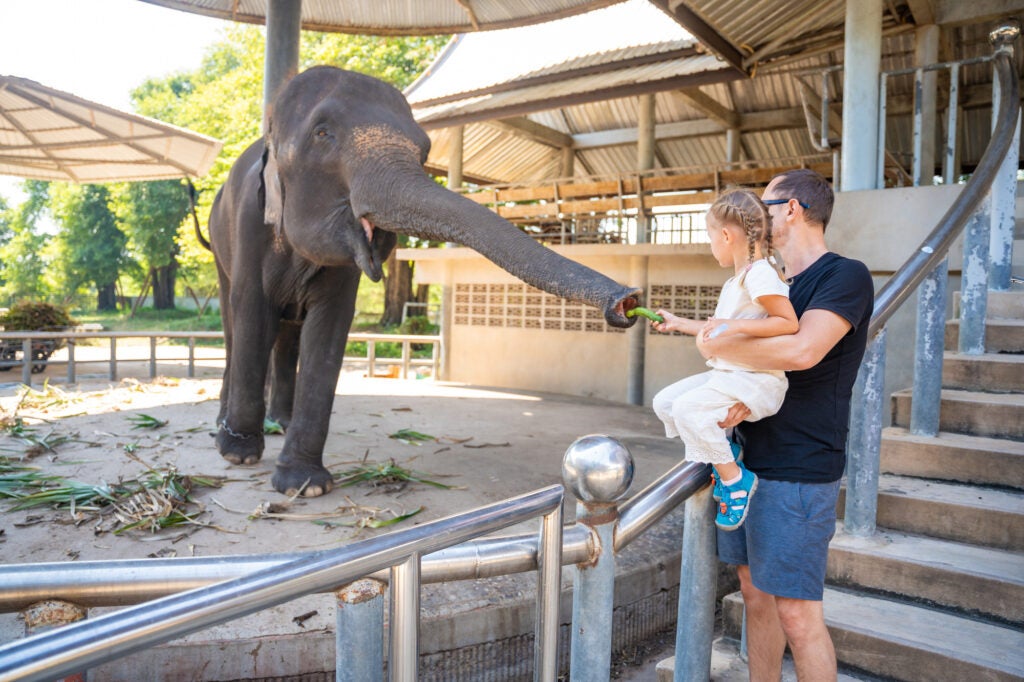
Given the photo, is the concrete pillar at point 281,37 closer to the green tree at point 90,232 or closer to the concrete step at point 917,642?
the concrete step at point 917,642

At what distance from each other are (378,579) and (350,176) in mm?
3039

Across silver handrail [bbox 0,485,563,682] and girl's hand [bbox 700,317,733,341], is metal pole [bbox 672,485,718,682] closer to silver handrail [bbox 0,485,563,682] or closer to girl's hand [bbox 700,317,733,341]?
girl's hand [bbox 700,317,733,341]

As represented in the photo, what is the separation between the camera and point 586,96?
404 inches

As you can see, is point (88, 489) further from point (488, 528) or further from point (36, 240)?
point (36, 240)

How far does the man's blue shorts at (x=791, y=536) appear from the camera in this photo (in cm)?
203

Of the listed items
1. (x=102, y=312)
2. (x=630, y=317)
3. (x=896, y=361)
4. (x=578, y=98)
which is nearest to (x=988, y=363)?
(x=896, y=361)

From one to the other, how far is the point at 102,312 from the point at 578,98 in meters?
45.8

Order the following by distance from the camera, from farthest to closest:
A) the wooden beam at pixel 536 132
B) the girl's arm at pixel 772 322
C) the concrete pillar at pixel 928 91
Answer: the wooden beam at pixel 536 132, the concrete pillar at pixel 928 91, the girl's arm at pixel 772 322

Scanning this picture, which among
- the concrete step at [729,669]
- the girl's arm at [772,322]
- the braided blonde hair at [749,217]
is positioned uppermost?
the braided blonde hair at [749,217]

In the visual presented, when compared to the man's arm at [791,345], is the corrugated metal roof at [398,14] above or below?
above

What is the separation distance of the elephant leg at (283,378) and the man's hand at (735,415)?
16.1ft

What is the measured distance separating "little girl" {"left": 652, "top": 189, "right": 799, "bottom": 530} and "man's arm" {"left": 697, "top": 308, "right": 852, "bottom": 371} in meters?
0.03

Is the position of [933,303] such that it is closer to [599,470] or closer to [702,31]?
[599,470]

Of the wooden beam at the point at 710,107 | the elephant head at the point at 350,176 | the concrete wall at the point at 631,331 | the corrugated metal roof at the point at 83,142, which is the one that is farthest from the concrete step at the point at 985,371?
the corrugated metal roof at the point at 83,142
